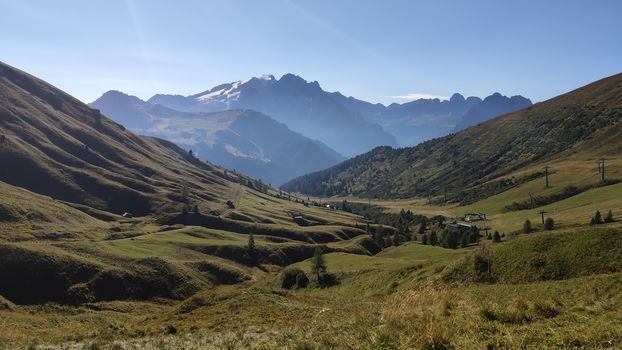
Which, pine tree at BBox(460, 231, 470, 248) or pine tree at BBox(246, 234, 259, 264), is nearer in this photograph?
pine tree at BBox(460, 231, 470, 248)

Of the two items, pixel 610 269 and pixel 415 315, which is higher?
pixel 415 315

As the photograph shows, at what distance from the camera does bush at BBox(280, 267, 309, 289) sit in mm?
71375

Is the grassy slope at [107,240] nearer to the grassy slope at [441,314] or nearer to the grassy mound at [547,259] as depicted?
the grassy slope at [441,314]

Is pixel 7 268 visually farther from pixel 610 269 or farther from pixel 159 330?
pixel 610 269

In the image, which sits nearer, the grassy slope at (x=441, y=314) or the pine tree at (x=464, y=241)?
the grassy slope at (x=441, y=314)

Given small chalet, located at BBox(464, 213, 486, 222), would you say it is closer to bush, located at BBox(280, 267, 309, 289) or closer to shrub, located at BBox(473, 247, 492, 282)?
bush, located at BBox(280, 267, 309, 289)

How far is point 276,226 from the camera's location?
178375 mm

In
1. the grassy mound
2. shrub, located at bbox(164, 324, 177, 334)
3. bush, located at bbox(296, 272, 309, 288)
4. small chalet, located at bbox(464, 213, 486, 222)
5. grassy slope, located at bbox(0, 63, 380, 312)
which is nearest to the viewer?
shrub, located at bbox(164, 324, 177, 334)

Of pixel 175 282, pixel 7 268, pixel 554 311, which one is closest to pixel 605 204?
pixel 175 282

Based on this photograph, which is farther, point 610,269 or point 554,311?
point 610,269

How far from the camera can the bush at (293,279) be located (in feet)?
234

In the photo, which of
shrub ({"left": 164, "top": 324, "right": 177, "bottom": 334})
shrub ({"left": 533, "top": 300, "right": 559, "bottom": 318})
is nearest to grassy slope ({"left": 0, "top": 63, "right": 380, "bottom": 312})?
shrub ({"left": 164, "top": 324, "right": 177, "bottom": 334})

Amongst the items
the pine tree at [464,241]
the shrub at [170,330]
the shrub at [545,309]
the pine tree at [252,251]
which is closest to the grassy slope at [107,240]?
the pine tree at [252,251]

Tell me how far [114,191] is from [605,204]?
184 m
